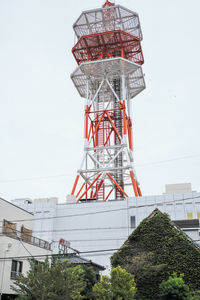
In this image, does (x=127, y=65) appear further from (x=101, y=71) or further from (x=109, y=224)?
(x=109, y=224)

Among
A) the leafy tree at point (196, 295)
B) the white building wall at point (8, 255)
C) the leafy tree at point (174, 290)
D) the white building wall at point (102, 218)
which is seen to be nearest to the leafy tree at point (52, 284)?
the white building wall at point (8, 255)

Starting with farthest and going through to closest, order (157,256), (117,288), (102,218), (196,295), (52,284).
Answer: (102,218) → (157,256) → (196,295) → (117,288) → (52,284)

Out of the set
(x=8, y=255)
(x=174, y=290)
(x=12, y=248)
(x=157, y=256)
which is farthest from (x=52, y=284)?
(x=157, y=256)

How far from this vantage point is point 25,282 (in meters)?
25.5

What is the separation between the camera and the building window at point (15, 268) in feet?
103

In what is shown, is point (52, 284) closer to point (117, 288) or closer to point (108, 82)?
point (117, 288)

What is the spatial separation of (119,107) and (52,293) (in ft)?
132

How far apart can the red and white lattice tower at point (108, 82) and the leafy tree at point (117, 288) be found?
2719cm

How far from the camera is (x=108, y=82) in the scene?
2312 inches

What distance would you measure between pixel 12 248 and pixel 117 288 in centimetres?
1123

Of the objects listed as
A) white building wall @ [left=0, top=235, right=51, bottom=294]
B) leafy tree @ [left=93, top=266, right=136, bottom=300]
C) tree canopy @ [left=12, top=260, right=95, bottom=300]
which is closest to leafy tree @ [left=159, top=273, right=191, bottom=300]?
leafy tree @ [left=93, top=266, right=136, bottom=300]

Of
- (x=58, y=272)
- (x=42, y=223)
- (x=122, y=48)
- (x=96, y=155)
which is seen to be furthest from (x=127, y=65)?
(x=58, y=272)

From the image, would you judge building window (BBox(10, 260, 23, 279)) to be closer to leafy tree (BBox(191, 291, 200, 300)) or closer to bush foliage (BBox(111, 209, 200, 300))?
bush foliage (BBox(111, 209, 200, 300))

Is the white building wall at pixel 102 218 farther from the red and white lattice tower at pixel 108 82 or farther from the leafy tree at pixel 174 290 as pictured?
the leafy tree at pixel 174 290
